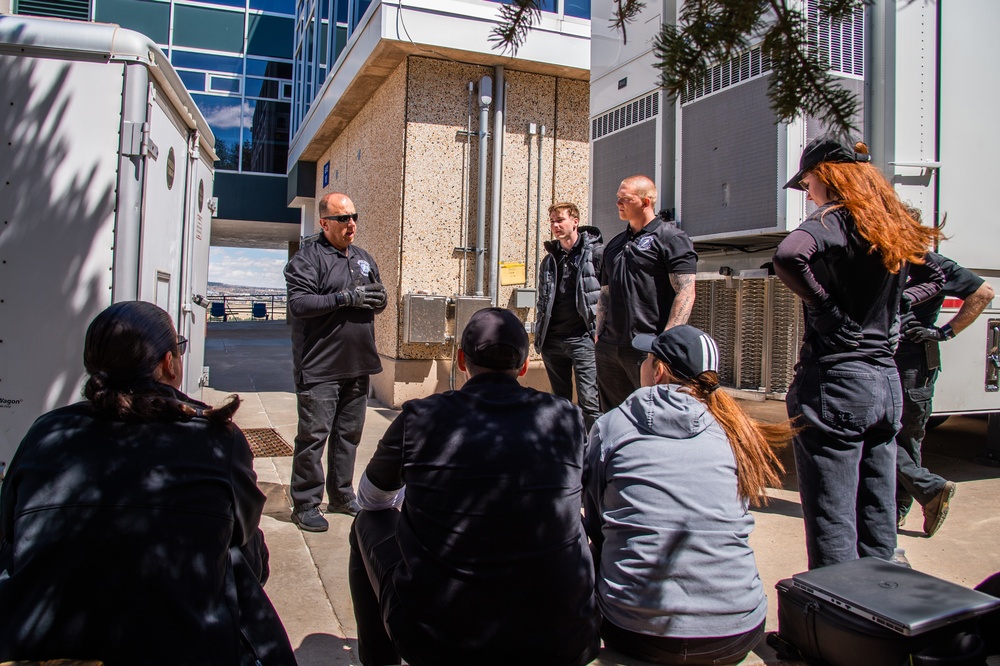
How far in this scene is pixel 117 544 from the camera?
1507mm

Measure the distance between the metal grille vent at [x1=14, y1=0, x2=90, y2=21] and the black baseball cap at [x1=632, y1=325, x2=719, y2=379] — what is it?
17639mm

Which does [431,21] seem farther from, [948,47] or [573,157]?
[948,47]

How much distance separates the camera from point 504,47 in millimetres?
1480

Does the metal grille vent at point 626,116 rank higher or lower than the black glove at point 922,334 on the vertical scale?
higher

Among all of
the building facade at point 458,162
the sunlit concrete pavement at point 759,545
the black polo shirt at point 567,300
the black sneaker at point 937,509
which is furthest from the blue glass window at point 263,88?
the black sneaker at point 937,509

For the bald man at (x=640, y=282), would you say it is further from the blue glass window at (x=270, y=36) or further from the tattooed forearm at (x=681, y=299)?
the blue glass window at (x=270, y=36)

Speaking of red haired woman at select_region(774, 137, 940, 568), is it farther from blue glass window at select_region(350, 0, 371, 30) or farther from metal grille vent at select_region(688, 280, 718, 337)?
blue glass window at select_region(350, 0, 371, 30)

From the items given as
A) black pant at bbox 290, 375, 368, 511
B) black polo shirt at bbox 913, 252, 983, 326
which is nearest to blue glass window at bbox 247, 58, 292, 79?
black pant at bbox 290, 375, 368, 511

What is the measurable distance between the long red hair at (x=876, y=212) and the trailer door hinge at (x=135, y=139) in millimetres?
2802

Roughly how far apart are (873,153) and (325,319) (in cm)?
306

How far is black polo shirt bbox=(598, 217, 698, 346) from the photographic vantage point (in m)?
4.00

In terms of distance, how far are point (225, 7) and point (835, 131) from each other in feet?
68.9

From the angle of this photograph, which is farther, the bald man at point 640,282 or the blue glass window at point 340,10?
the blue glass window at point 340,10

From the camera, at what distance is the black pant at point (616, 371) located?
4.14m
